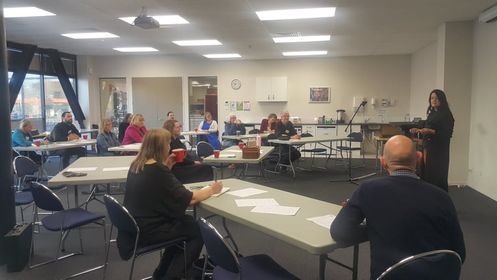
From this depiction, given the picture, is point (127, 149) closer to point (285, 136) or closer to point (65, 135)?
point (65, 135)

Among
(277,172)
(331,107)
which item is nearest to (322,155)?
(331,107)

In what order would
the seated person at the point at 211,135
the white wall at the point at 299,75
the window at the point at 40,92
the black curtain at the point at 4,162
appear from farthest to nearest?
the white wall at the point at 299,75
the seated person at the point at 211,135
the window at the point at 40,92
the black curtain at the point at 4,162

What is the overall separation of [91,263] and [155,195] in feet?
4.62

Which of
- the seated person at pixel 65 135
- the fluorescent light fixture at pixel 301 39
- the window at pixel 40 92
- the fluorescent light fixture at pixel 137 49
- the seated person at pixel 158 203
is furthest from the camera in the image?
the fluorescent light fixture at pixel 137 49

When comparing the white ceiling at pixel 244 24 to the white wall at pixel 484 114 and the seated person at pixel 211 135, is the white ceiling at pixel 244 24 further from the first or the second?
the seated person at pixel 211 135

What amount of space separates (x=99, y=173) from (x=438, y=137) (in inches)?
163

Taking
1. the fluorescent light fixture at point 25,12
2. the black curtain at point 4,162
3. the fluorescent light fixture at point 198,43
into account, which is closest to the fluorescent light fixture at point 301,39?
the fluorescent light fixture at point 198,43

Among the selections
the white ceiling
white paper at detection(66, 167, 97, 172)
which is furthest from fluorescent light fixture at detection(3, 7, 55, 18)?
white paper at detection(66, 167, 97, 172)

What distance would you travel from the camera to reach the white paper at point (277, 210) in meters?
2.27

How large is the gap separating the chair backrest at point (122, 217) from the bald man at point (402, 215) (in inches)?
52.3

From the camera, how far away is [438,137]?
4.76m

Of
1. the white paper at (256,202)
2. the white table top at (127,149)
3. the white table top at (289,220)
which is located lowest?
the white table top at (289,220)

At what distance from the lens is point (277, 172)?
7539 millimetres

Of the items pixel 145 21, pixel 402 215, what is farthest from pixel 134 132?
pixel 402 215
